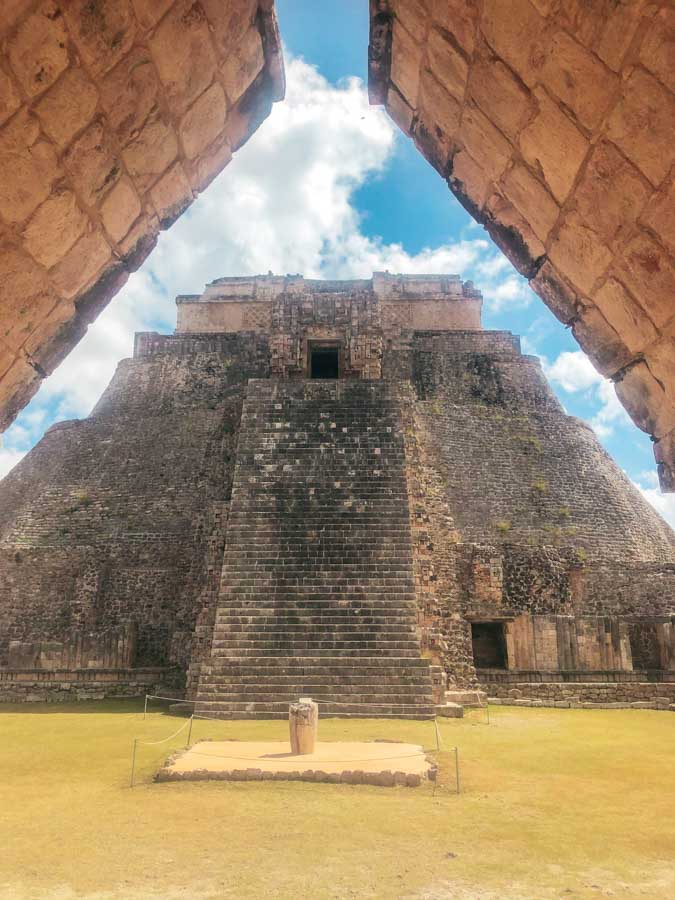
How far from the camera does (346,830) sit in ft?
13.5

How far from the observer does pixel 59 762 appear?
6.11 m

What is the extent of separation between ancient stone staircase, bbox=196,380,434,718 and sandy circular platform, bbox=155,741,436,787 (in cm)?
219

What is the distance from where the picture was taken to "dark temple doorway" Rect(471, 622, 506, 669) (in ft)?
42.8

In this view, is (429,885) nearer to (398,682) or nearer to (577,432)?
(398,682)

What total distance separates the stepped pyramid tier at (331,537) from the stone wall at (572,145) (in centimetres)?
721

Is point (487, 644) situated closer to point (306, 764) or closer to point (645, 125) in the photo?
point (306, 764)

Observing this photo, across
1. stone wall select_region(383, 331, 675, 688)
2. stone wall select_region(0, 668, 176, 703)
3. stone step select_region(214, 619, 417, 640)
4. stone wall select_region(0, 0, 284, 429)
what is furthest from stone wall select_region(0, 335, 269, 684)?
stone wall select_region(0, 0, 284, 429)

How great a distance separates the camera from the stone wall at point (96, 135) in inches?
69.4

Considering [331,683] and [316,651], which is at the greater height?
[316,651]

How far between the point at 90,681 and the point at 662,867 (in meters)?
9.95

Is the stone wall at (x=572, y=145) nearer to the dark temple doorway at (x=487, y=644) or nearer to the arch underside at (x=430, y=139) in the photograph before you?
the arch underside at (x=430, y=139)

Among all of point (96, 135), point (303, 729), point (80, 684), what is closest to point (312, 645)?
point (303, 729)

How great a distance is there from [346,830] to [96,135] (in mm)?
4058

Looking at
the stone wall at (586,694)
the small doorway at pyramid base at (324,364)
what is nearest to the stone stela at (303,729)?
the stone wall at (586,694)
